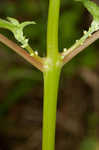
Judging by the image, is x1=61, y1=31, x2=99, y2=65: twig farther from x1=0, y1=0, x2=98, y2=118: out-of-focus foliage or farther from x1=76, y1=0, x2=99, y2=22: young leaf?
x1=0, y1=0, x2=98, y2=118: out-of-focus foliage

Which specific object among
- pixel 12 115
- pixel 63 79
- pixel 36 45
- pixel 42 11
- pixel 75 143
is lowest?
pixel 75 143

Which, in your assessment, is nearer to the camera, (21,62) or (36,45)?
(36,45)

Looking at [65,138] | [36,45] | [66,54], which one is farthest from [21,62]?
[66,54]

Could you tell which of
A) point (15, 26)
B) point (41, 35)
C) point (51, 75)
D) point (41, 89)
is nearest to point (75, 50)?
point (51, 75)

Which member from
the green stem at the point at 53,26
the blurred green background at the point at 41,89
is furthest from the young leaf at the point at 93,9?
the blurred green background at the point at 41,89

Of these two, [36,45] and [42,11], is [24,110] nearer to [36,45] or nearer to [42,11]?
[36,45]

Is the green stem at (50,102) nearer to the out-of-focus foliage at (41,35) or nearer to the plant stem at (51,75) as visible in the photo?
the plant stem at (51,75)

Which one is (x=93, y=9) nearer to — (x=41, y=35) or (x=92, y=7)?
(x=92, y=7)
